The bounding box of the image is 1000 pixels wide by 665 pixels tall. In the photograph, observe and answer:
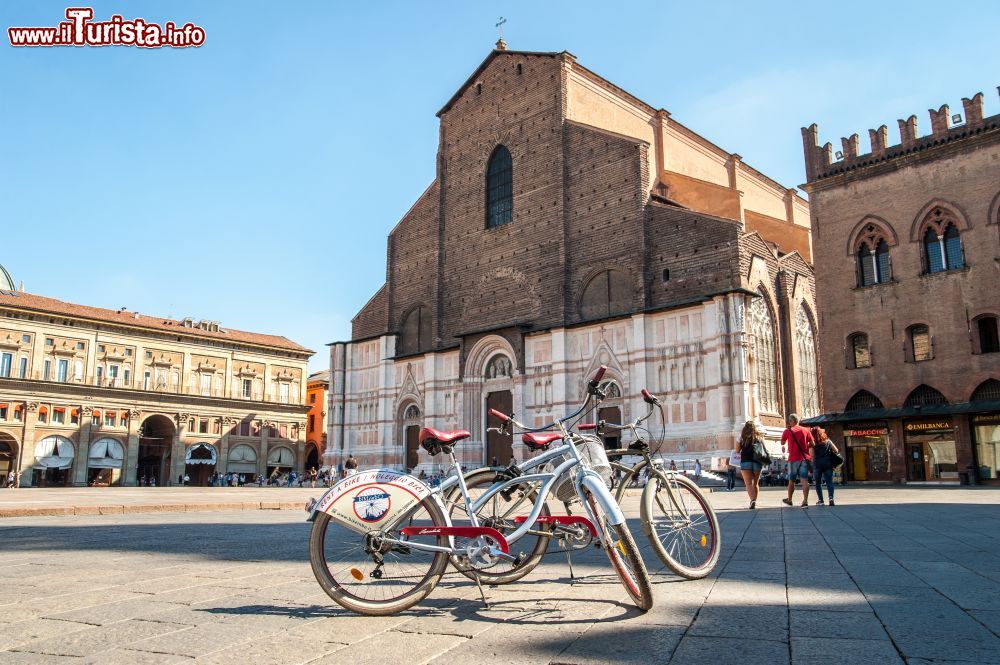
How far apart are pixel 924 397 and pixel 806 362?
6.58 m

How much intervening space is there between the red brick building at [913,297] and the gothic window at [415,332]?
17961 mm

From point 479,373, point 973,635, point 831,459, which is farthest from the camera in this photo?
point 479,373

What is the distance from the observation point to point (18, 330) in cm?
4381

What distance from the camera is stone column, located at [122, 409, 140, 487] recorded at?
46.5 metres

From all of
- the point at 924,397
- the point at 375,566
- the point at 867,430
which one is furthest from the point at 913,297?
the point at 375,566

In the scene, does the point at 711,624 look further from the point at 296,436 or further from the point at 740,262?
the point at 296,436

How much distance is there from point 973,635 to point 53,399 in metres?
50.0

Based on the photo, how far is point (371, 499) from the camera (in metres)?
4.02

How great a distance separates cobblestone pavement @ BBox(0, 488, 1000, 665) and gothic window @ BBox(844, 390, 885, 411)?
20.4 meters

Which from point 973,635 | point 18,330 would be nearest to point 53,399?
point 18,330

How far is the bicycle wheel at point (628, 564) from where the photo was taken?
369 centimetres

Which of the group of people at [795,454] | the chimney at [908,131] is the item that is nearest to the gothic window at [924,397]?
the chimney at [908,131]

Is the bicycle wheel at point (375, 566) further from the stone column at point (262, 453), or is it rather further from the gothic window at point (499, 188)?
the stone column at point (262, 453)

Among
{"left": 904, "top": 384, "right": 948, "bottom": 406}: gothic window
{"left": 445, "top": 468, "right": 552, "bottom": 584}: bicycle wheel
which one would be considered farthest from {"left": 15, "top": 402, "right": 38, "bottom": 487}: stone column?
{"left": 445, "top": 468, "right": 552, "bottom": 584}: bicycle wheel
